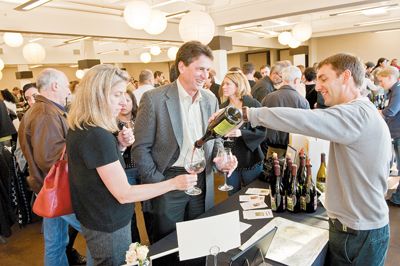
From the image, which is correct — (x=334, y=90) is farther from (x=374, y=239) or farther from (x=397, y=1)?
(x=397, y=1)

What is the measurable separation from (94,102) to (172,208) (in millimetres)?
841

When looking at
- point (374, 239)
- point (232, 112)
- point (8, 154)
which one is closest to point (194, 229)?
point (232, 112)

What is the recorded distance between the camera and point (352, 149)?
3.83ft

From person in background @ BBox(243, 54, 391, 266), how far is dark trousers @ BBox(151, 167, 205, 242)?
28.8 inches

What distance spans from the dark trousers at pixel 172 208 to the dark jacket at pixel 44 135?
0.82m

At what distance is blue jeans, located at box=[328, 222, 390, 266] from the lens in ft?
A: 3.98

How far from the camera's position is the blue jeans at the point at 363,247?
121 cm

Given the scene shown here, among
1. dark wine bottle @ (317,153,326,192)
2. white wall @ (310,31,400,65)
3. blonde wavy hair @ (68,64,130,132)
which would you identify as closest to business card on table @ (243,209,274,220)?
dark wine bottle @ (317,153,326,192)

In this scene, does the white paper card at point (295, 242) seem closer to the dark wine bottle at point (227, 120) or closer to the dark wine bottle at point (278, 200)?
the dark wine bottle at point (278, 200)

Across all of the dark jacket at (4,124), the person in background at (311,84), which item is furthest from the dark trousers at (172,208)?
the person in background at (311,84)

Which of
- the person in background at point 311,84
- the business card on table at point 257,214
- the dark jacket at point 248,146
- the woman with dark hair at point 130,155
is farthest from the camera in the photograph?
Result: the person in background at point 311,84

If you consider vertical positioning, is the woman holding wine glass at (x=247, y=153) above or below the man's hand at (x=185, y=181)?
below

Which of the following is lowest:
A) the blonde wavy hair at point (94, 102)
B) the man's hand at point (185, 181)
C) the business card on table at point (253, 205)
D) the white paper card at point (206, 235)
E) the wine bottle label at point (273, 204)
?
the business card on table at point (253, 205)

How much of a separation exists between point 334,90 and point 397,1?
22.2 feet
